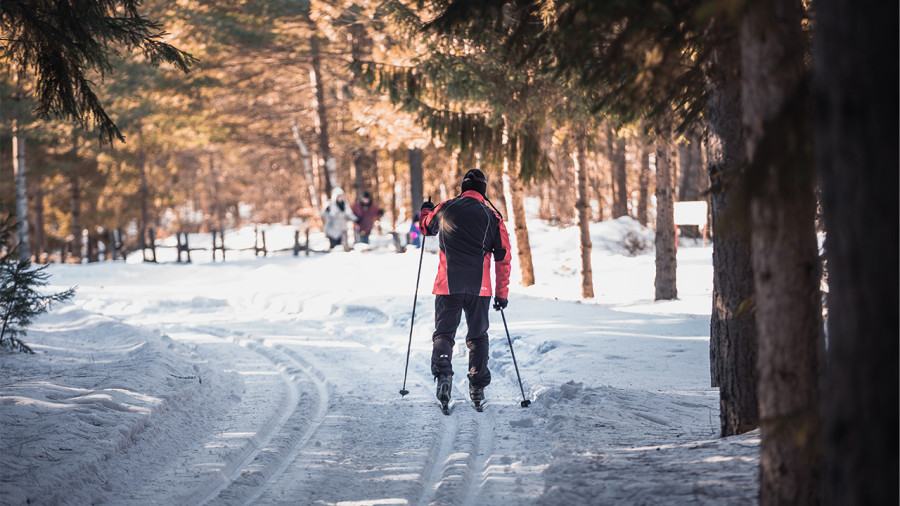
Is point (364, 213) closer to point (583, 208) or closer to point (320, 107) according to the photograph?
point (320, 107)

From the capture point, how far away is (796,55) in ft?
10.2

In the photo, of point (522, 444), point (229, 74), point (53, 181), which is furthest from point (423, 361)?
point (53, 181)

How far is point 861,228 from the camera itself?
7.80ft

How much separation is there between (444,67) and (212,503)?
9110mm

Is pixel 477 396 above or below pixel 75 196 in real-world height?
below

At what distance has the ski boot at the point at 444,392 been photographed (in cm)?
677

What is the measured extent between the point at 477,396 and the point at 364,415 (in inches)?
43.8

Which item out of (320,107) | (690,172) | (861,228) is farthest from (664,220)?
(320,107)

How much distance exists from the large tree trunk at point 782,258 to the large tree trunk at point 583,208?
1040 cm

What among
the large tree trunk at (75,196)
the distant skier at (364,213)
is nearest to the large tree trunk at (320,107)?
the distant skier at (364,213)

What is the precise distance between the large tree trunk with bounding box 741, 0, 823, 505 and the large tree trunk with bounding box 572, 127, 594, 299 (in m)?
10.4

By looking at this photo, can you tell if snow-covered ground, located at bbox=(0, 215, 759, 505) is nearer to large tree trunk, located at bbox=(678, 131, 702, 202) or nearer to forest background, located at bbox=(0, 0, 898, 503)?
forest background, located at bbox=(0, 0, 898, 503)

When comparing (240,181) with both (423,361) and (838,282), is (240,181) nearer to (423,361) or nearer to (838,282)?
(423,361)

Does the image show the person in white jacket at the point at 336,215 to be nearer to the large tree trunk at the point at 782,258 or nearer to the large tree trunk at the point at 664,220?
the large tree trunk at the point at 664,220
